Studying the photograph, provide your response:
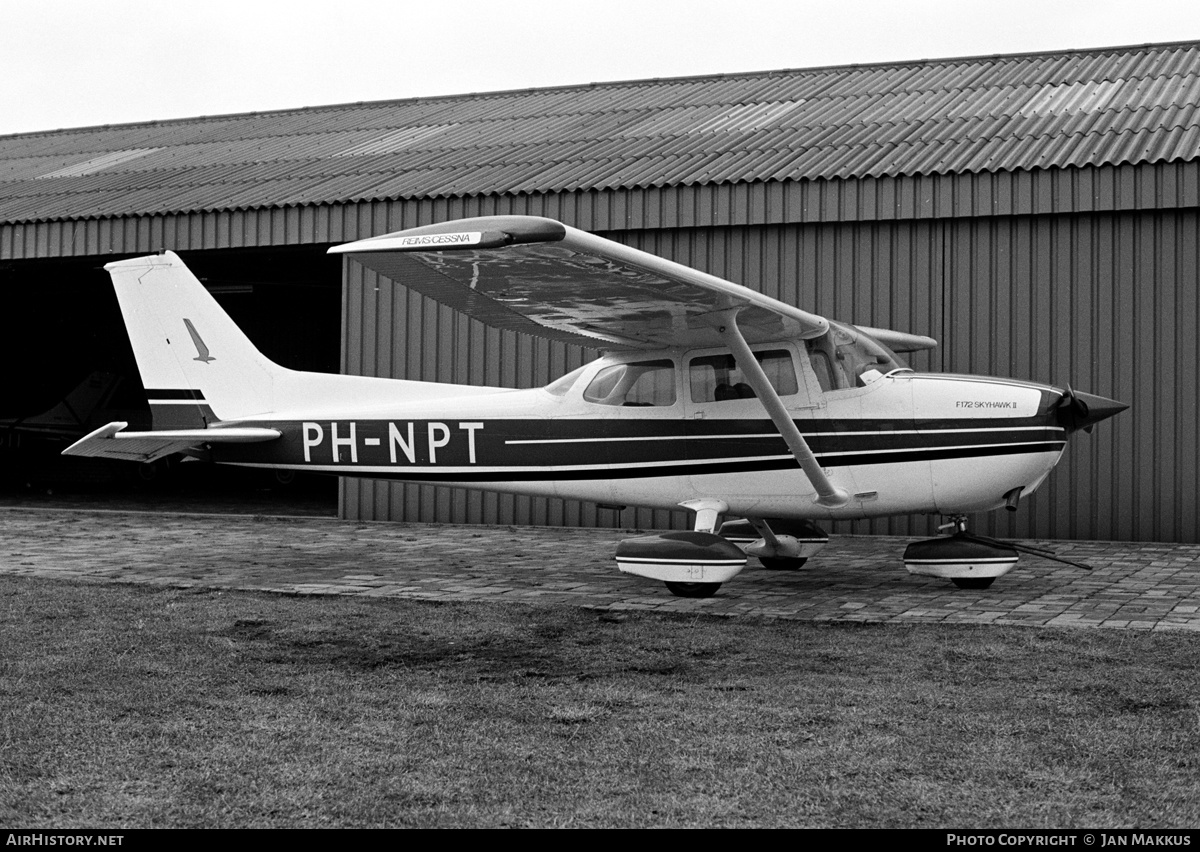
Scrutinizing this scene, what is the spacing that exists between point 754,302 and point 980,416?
1733 millimetres

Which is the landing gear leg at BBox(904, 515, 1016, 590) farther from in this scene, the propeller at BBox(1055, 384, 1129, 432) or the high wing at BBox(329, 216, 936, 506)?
the propeller at BBox(1055, 384, 1129, 432)

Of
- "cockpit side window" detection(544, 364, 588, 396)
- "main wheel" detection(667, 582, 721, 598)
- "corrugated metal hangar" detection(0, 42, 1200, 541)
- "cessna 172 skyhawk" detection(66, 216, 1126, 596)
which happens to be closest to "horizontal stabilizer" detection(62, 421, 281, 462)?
"cessna 172 skyhawk" detection(66, 216, 1126, 596)

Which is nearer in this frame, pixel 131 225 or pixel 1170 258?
pixel 1170 258

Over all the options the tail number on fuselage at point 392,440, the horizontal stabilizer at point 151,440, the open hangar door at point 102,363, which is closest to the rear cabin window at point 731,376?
the tail number on fuselage at point 392,440

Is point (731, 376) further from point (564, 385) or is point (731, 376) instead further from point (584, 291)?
point (584, 291)

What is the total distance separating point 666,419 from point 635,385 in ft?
1.21

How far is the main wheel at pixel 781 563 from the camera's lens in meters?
9.62

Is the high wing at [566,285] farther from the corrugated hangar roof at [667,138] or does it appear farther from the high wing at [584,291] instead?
the corrugated hangar roof at [667,138]

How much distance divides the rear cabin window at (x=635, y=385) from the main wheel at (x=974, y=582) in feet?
7.83

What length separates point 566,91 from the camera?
770 inches

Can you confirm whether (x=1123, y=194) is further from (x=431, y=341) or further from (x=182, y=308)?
(x=182, y=308)

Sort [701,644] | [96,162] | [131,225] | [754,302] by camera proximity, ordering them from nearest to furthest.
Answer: [701,644], [754,302], [131,225], [96,162]

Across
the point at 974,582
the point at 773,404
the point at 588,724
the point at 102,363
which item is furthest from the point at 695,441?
the point at 102,363
